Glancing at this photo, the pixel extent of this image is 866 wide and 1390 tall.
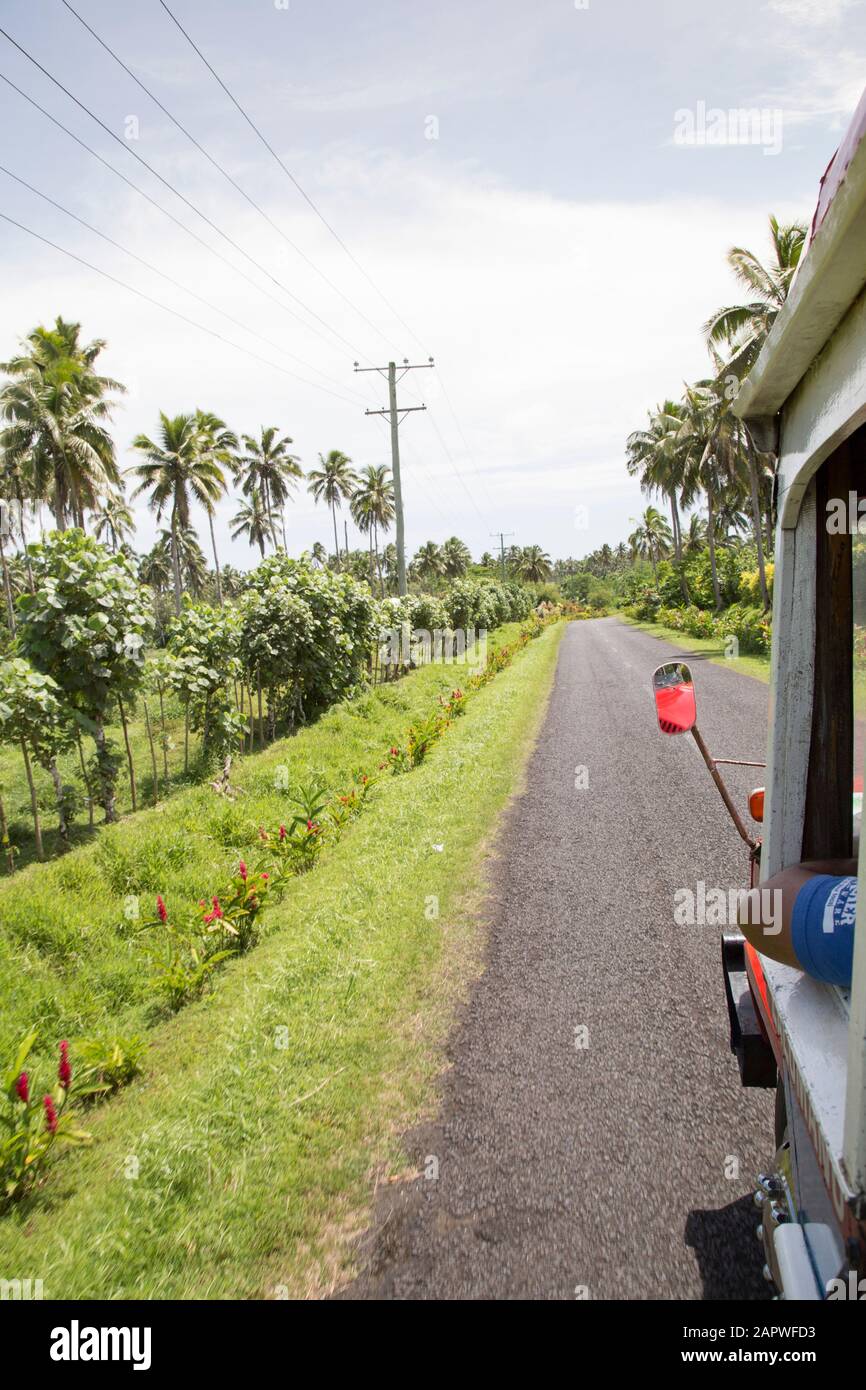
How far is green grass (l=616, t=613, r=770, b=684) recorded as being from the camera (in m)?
18.8

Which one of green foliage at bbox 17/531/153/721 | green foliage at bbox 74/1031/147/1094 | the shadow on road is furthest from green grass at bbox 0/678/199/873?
the shadow on road

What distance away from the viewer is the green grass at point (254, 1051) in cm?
291

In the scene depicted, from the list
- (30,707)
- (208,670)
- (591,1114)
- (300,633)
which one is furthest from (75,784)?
(591,1114)

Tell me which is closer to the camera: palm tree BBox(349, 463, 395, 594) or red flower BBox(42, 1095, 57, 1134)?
red flower BBox(42, 1095, 57, 1134)

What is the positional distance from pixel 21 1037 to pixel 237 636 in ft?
31.6

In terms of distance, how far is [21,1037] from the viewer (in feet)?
15.9

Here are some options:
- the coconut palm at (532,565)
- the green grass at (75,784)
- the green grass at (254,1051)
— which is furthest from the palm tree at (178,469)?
the coconut palm at (532,565)

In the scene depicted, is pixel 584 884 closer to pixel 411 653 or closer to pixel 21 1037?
pixel 21 1037

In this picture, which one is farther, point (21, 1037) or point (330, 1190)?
point (21, 1037)

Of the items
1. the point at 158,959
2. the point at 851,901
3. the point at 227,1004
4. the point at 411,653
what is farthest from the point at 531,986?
the point at 411,653

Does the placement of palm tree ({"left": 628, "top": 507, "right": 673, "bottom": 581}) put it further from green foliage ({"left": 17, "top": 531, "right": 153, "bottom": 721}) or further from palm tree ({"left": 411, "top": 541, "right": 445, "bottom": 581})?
green foliage ({"left": 17, "top": 531, "right": 153, "bottom": 721})

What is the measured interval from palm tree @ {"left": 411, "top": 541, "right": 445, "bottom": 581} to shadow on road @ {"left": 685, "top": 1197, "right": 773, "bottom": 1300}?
78.4 m

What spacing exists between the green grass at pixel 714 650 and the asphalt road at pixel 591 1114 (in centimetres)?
687
